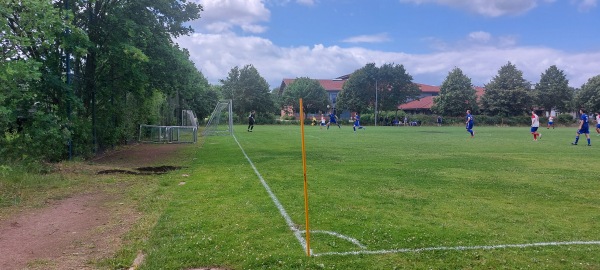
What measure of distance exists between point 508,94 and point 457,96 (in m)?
7.94

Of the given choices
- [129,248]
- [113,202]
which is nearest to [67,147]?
[113,202]

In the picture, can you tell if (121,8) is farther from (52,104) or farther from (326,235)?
(326,235)

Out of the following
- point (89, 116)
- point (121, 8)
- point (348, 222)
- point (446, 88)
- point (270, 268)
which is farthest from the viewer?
point (446, 88)

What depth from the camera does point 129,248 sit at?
19.5ft

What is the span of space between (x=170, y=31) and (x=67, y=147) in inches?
241

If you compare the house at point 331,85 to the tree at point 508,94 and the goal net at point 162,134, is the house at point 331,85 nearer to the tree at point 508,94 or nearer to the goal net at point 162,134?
the tree at point 508,94

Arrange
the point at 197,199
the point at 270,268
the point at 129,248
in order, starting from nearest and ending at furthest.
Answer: the point at 270,268, the point at 129,248, the point at 197,199

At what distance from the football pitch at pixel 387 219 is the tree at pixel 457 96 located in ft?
219

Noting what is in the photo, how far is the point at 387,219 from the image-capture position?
7.21 m

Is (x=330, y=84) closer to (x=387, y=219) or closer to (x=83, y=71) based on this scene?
(x=83, y=71)

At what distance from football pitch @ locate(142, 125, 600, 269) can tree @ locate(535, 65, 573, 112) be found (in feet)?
248

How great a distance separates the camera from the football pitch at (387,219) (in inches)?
214

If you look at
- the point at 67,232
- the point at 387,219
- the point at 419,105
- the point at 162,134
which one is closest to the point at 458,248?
the point at 387,219

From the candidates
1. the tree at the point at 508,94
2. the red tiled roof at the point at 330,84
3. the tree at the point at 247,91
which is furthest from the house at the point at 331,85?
the tree at the point at 508,94
